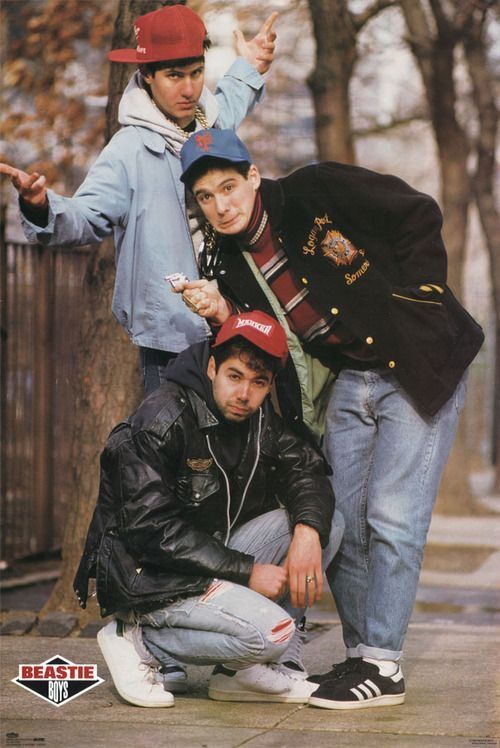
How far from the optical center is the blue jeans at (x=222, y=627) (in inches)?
175

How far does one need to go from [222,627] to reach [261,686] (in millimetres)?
330

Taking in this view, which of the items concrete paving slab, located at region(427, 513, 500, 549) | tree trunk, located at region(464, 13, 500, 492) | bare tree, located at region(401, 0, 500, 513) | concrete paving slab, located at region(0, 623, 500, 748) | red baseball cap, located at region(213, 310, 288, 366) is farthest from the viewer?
tree trunk, located at region(464, 13, 500, 492)

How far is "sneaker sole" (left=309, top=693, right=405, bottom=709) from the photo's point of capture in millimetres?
4578

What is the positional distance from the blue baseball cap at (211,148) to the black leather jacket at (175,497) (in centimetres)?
74

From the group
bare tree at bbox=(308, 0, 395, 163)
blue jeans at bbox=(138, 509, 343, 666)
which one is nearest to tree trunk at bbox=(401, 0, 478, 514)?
bare tree at bbox=(308, 0, 395, 163)

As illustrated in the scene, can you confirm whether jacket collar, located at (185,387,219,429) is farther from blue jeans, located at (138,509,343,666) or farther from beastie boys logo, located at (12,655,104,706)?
beastie boys logo, located at (12,655,104,706)

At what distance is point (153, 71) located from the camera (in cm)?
477

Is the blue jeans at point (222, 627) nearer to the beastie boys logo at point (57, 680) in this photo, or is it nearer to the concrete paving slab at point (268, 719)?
the concrete paving slab at point (268, 719)

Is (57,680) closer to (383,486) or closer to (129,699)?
(129,699)

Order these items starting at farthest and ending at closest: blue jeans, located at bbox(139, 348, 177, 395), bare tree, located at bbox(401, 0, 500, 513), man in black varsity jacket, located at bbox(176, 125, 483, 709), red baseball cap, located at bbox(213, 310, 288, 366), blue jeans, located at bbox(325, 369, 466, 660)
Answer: bare tree, located at bbox(401, 0, 500, 513) < blue jeans, located at bbox(139, 348, 177, 395) < blue jeans, located at bbox(325, 369, 466, 660) < man in black varsity jacket, located at bbox(176, 125, 483, 709) < red baseball cap, located at bbox(213, 310, 288, 366)

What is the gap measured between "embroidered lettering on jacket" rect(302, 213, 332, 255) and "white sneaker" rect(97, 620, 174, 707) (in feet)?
4.54

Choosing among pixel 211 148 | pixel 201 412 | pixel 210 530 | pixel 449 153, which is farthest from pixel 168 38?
pixel 449 153

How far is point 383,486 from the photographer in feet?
15.4

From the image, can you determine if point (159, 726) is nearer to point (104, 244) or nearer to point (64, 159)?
point (104, 244)
